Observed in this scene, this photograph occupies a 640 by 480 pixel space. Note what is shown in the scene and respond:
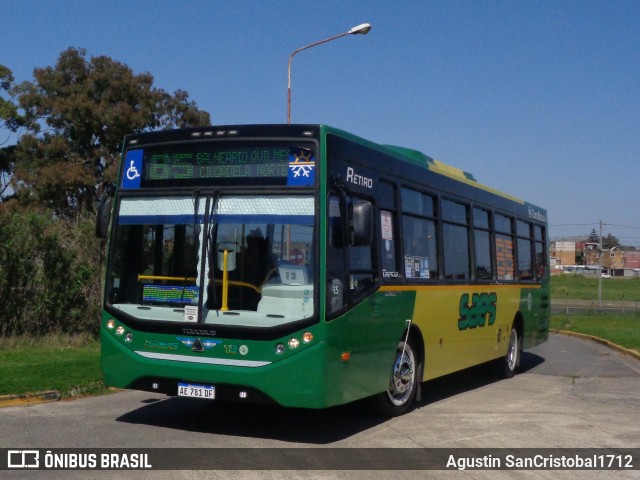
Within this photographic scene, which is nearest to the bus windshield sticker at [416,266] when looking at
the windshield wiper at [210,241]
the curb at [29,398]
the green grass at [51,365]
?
the windshield wiper at [210,241]

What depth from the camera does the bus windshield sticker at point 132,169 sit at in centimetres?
925

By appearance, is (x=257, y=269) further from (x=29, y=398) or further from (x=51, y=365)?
(x=51, y=365)

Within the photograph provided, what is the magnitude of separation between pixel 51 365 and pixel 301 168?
7.14 m

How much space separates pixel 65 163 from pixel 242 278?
29.2 meters

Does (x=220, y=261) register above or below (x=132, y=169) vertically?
below

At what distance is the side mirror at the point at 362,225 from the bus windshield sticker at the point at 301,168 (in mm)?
577

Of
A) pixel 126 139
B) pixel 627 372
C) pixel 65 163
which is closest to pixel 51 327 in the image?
pixel 126 139

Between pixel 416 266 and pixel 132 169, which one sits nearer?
pixel 132 169

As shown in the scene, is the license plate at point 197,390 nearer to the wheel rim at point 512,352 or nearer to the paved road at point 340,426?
the paved road at point 340,426

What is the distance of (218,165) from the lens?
28.9 ft

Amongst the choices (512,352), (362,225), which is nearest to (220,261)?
(362,225)

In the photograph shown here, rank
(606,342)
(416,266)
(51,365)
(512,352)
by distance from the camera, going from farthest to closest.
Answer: (606,342)
(512,352)
(51,365)
(416,266)

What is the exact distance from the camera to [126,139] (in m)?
9.47

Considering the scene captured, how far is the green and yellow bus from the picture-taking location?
8.26 meters
